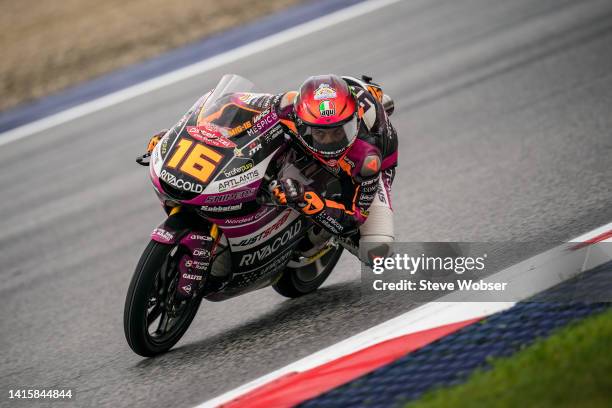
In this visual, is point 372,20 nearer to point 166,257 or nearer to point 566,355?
point 166,257

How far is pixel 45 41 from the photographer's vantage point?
14.2m

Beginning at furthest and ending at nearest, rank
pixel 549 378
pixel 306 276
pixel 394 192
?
1. pixel 394 192
2. pixel 306 276
3. pixel 549 378

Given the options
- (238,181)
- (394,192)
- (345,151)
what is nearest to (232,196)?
(238,181)

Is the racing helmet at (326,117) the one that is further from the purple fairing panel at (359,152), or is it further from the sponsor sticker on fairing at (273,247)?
the sponsor sticker on fairing at (273,247)

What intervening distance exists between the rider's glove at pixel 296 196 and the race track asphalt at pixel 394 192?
0.84 metres

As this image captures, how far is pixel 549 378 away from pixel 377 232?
209cm

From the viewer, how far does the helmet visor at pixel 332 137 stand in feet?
16.1

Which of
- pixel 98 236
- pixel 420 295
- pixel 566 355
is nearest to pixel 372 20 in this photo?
→ pixel 98 236

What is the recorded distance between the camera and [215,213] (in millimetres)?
4934

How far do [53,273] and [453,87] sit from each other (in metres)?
5.36

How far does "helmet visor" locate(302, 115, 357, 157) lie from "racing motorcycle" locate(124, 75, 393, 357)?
1.03 ft

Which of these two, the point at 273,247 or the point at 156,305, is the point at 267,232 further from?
the point at 156,305

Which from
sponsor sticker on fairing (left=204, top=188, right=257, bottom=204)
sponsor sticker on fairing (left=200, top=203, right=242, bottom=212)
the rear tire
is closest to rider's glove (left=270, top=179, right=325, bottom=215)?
sponsor sticker on fairing (left=204, top=188, right=257, bottom=204)

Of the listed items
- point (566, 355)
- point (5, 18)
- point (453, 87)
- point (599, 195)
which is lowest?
point (566, 355)
